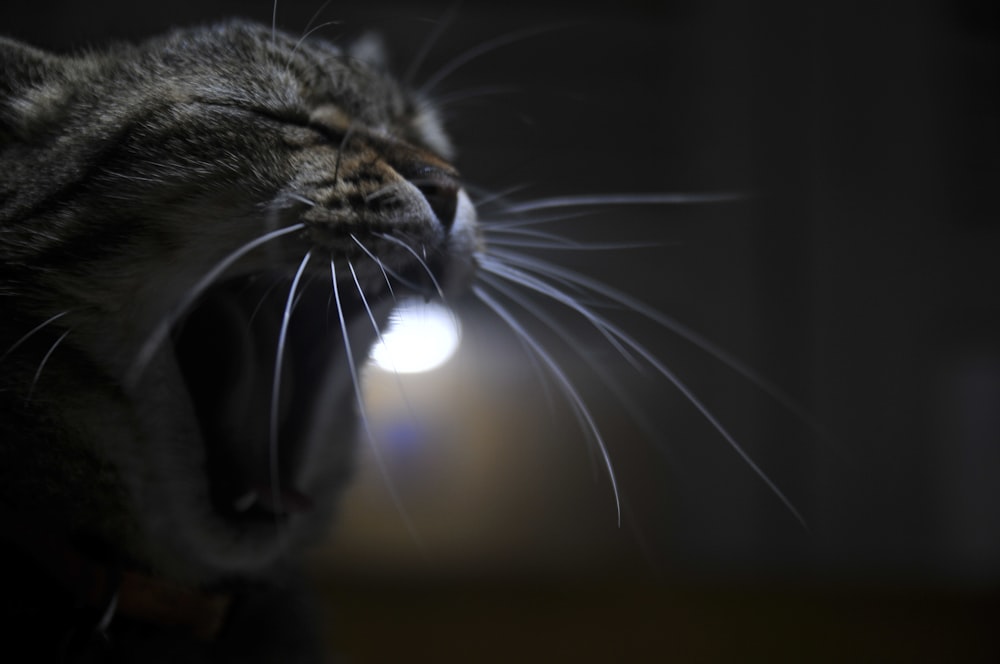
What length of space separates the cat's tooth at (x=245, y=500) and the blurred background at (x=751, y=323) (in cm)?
91

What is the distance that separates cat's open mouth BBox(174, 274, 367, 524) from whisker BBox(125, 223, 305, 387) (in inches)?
2.5

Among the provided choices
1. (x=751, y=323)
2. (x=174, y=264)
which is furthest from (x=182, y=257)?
(x=751, y=323)

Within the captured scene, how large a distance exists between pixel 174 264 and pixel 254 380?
11 cm

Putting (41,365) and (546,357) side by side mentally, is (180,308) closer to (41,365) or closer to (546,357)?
(41,365)

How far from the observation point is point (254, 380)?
20.6 inches

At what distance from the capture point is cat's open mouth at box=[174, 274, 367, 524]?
20.1 inches

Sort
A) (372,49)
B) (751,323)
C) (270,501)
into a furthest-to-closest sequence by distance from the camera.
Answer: (751,323), (372,49), (270,501)

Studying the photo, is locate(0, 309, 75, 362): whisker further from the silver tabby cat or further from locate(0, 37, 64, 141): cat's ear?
locate(0, 37, 64, 141): cat's ear

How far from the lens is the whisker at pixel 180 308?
1.31 feet

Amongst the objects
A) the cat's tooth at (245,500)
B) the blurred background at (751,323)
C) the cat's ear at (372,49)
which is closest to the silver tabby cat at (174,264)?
the cat's tooth at (245,500)

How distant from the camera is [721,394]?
1656 mm

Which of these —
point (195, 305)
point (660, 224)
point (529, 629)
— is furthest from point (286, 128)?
point (660, 224)

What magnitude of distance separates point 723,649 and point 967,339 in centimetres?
100

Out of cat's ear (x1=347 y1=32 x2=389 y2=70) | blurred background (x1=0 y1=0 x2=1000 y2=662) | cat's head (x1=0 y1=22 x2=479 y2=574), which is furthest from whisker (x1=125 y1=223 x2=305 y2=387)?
blurred background (x1=0 y1=0 x2=1000 y2=662)
